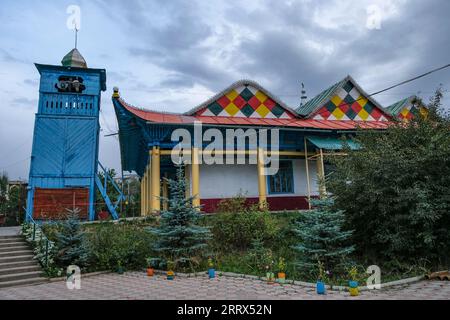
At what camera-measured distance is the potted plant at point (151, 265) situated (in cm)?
738

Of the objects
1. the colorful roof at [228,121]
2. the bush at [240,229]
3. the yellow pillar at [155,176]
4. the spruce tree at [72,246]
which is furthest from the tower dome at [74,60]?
the bush at [240,229]

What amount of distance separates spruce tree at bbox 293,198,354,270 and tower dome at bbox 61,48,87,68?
1645 centimetres

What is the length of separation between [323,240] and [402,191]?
214cm

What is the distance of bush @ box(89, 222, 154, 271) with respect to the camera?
8.12 metres

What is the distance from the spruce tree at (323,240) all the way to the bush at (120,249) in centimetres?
392

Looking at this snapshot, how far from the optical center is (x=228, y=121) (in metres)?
13.3

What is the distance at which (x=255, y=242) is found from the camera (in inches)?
308

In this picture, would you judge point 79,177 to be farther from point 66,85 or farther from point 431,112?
point 431,112

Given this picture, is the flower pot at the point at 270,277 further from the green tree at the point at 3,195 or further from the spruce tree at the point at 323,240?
the green tree at the point at 3,195

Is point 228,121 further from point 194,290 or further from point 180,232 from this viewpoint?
point 194,290

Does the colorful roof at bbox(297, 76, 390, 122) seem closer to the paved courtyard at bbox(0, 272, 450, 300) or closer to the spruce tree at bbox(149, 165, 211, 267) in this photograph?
the spruce tree at bbox(149, 165, 211, 267)

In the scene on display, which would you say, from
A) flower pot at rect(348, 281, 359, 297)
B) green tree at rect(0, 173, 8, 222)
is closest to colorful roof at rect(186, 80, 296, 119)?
flower pot at rect(348, 281, 359, 297)
